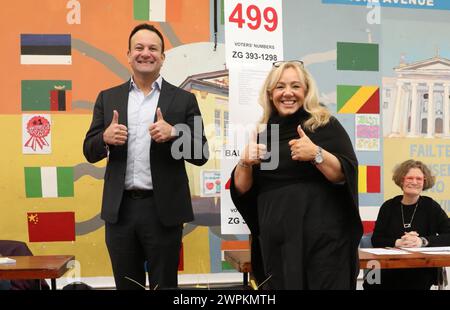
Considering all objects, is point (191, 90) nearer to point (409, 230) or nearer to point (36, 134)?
point (36, 134)

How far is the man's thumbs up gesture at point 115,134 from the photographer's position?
6.92ft

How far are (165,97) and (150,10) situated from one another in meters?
1.49

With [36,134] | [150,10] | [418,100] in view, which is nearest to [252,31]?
[150,10]

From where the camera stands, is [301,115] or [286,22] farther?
[286,22]

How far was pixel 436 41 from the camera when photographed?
393 cm

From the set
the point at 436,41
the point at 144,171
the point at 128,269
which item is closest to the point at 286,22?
the point at 436,41

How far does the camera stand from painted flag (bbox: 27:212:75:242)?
3.47 metres

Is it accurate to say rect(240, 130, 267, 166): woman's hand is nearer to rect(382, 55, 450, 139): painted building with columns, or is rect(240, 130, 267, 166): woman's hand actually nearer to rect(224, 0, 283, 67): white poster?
rect(224, 0, 283, 67): white poster

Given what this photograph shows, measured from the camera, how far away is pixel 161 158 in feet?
7.36

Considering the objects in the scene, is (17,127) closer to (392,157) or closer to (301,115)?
(301,115)

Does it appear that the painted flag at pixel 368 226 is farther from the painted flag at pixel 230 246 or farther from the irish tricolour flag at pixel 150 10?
the irish tricolour flag at pixel 150 10
